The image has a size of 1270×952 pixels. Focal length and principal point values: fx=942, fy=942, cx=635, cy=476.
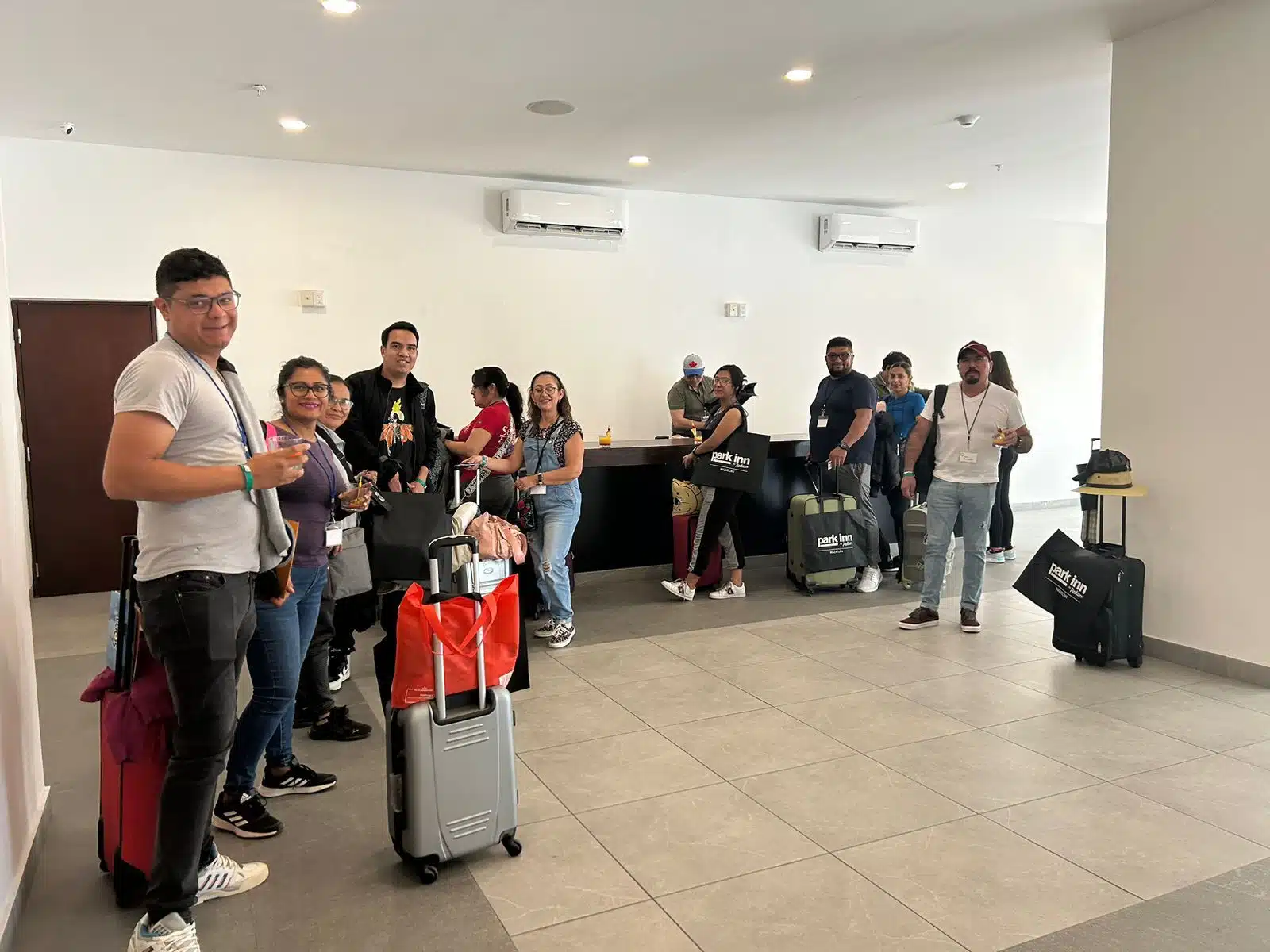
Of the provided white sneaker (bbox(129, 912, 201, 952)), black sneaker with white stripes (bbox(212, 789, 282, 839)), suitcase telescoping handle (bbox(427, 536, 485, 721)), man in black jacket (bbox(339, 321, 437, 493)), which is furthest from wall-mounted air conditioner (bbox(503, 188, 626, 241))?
white sneaker (bbox(129, 912, 201, 952))

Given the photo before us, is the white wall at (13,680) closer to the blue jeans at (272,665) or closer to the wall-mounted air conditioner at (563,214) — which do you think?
the blue jeans at (272,665)

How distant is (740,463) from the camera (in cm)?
586

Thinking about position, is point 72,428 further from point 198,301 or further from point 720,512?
point 198,301

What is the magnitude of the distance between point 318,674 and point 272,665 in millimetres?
984

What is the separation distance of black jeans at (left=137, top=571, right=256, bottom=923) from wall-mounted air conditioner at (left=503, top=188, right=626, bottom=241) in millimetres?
5827

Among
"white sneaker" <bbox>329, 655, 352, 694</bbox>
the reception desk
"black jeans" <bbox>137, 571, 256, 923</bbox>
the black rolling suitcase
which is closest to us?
"black jeans" <bbox>137, 571, 256, 923</bbox>

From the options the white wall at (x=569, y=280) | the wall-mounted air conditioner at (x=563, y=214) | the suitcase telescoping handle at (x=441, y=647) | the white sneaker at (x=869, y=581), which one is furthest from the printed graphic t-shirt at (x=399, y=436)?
the wall-mounted air conditioner at (x=563, y=214)

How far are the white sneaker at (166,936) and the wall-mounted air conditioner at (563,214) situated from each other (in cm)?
618

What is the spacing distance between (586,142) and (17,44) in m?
3.34

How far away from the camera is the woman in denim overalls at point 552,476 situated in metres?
4.92

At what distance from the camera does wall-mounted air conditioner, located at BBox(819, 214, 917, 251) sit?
8820 mm

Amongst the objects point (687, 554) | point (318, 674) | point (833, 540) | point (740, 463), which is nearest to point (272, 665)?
point (318, 674)

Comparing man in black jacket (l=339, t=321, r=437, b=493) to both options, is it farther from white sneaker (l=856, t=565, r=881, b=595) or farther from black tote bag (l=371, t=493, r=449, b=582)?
white sneaker (l=856, t=565, r=881, b=595)

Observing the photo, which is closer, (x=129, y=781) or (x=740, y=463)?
(x=129, y=781)
